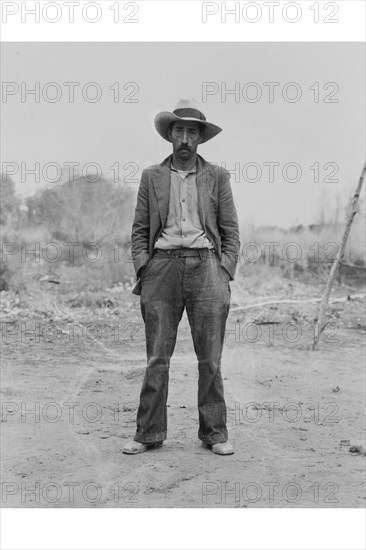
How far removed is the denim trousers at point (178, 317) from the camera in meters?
3.20

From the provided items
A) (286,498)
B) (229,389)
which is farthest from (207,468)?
(229,389)

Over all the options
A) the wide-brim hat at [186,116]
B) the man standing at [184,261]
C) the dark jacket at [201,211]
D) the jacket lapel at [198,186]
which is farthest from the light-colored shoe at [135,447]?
the wide-brim hat at [186,116]

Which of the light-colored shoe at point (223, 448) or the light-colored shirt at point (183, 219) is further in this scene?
the light-colored shoe at point (223, 448)

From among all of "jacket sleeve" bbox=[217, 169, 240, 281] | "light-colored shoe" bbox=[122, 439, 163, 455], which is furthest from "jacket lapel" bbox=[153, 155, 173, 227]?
"light-colored shoe" bbox=[122, 439, 163, 455]

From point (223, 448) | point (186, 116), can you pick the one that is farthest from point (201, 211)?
point (223, 448)

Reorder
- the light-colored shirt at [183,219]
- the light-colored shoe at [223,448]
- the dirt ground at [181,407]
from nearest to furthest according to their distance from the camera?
the dirt ground at [181,407] → the light-colored shirt at [183,219] → the light-colored shoe at [223,448]

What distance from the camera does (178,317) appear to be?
129 inches

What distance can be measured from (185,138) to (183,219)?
38 centimetres

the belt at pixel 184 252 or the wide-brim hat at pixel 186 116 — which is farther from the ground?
the wide-brim hat at pixel 186 116

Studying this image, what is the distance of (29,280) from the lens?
21.6 feet

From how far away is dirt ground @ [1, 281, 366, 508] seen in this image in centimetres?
301

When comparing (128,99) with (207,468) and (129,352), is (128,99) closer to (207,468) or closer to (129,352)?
(129,352)

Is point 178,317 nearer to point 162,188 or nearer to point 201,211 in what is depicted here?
point 201,211

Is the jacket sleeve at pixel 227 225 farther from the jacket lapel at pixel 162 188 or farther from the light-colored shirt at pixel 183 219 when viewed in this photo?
the jacket lapel at pixel 162 188
